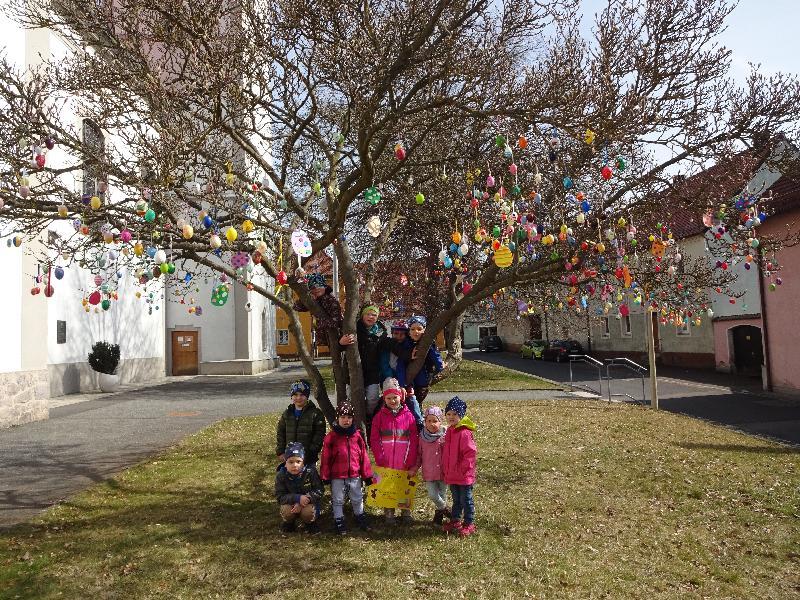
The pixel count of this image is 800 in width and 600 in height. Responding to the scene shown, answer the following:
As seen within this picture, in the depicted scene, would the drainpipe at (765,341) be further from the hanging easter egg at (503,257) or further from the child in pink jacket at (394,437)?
the child in pink jacket at (394,437)

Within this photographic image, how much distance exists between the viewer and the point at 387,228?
868 centimetres

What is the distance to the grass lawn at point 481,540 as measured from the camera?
14.8 ft

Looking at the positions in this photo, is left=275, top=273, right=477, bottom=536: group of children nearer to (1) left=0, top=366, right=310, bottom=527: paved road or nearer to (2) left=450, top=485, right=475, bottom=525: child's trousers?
(2) left=450, top=485, right=475, bottom=525: child's trousers

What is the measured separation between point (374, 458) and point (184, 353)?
24.9m

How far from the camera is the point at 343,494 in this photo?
5777 mm

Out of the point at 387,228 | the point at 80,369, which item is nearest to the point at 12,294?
the point at 80,369

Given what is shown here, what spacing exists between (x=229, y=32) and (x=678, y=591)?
23.6 feet

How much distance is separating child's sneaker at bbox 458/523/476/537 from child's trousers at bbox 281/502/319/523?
4.91ft

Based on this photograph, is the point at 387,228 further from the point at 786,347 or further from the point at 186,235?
the point at 786,347

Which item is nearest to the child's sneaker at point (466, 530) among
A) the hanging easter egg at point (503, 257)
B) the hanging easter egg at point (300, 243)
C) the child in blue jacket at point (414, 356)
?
the child in blue jacket at point (414, 356)

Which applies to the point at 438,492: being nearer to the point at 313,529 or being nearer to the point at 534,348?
the point at 313,529

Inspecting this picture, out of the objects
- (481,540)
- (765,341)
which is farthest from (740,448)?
(765,341)

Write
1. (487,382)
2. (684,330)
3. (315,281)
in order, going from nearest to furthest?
1. (315,281)
2. (487,382)
3. (684,330)

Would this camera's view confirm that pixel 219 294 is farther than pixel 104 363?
No
